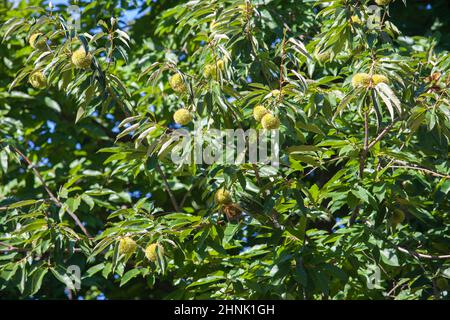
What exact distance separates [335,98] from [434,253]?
0.82 metres

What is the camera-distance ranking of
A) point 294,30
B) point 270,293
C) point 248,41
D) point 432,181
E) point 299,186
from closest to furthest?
point 299,186 < point 248,41 < point 270,293 < point 432,181 < point 294,30

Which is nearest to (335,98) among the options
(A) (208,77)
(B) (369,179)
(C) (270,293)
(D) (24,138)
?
(B) (369,179)

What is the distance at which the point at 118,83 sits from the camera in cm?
287

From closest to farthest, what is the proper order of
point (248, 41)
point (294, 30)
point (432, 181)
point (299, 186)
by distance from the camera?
point (299, 186) < point (248, 41) < point (432, 181) < point (294, 30)

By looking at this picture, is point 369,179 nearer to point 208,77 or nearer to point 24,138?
point 208,77

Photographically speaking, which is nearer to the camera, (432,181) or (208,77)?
(208,77)

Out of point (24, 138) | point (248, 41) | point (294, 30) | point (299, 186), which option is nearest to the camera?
point (299, 186)

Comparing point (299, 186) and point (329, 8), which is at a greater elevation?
point (329, 8)

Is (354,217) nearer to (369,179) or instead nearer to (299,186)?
(369,179)

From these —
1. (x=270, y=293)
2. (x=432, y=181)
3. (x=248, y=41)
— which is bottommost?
(x=270, y=293)

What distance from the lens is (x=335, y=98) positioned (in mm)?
2936
